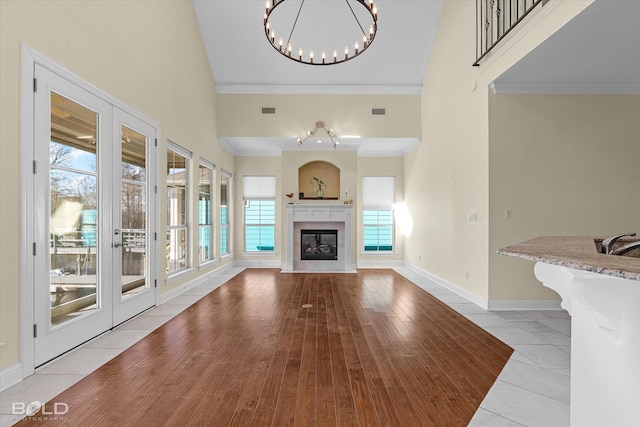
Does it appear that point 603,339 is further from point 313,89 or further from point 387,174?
point 387,174

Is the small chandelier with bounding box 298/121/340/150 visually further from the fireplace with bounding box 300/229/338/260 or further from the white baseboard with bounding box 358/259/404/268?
the white baseboard with bounding box 358/259/404/268

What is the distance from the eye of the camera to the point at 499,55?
4.03 m

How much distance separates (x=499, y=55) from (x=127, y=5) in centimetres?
454

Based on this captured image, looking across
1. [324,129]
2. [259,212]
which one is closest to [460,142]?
[324,129]

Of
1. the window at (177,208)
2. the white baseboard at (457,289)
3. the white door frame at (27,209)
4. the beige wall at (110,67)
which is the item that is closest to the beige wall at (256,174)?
the beige wall at (110,67)

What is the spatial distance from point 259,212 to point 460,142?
17.8 ft

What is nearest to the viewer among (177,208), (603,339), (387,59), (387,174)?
(603,339)

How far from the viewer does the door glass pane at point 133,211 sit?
150 inches

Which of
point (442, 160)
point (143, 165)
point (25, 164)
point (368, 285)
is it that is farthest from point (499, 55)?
point (25, 164)

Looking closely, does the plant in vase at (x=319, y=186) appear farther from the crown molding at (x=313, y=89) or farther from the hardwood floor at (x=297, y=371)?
the hardwood floor at (x=297, y=371)

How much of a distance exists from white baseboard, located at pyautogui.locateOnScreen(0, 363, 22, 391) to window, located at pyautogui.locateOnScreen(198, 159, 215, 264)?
400 cm

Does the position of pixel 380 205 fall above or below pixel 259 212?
above

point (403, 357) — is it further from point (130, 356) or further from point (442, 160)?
point (442, 160)

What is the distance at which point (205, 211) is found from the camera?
22.5 feet
